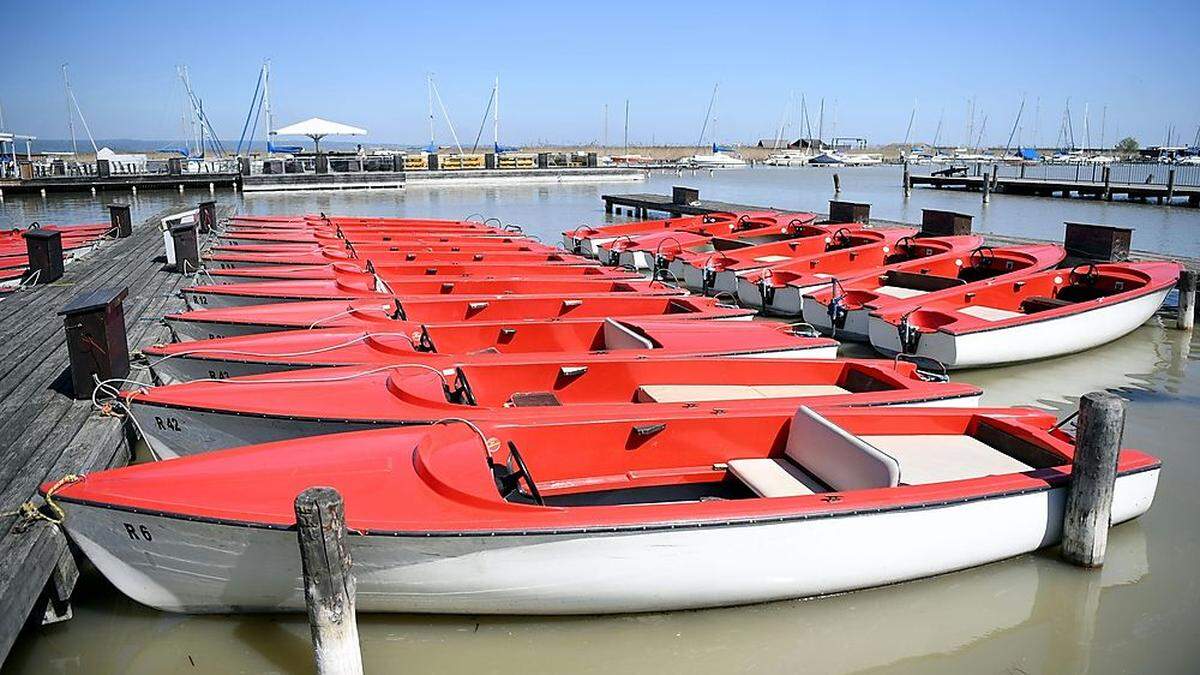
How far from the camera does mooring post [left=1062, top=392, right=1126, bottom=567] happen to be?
14.9 feet

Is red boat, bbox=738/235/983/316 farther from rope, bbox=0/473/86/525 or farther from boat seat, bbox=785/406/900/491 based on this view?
rope, bbox=0/473/86/525

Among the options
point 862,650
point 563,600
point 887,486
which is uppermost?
point 887,486

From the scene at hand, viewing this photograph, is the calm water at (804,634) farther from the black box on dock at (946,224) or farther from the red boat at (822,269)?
the black box on dock at (946,224)

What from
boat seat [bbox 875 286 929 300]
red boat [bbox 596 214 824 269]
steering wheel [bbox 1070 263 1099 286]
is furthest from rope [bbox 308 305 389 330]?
steering wheel [bbox 1070 263 1099 286]

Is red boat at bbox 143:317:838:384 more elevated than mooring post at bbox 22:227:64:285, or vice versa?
mooring post at bbox 22:227:64:285

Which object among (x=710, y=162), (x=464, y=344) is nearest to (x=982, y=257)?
(x=464, y=344)

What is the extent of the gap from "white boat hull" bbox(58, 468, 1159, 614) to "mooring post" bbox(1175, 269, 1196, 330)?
29.2ft

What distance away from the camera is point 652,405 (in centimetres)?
541

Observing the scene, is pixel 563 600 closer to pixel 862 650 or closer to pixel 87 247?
pixel 862 650

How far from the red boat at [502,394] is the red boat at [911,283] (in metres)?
3.57

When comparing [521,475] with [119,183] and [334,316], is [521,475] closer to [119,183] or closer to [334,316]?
[334,316]

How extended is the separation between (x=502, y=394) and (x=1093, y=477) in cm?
398

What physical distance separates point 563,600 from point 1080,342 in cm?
836

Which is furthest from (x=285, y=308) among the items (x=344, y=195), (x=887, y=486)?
(x=344, y=195)
